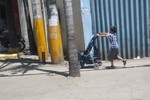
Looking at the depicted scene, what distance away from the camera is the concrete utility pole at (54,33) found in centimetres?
1190

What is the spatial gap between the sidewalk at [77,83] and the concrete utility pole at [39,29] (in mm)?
818

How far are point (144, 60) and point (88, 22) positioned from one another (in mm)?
2098

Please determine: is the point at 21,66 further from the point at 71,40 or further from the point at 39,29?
the point at 71,40

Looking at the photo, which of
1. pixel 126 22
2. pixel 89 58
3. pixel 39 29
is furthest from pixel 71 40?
pixel 39 29

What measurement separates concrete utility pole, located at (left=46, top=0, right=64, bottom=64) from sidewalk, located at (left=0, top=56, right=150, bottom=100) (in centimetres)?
34

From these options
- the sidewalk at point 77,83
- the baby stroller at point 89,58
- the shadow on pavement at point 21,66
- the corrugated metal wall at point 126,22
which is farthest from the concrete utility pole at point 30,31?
the baby stroller at point 89,58

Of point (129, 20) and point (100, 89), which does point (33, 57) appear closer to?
point (129, 20)

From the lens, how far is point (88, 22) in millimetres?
12359

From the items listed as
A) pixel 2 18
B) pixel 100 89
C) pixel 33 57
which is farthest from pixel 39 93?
pixel 2 18

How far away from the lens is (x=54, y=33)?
39.5ft

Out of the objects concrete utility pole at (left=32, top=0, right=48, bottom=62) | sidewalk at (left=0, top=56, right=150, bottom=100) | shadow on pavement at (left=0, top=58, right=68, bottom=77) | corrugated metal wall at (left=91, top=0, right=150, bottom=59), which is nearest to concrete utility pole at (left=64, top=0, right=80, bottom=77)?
sidewalk at (left=0, top=56, right=150, bottom=100)

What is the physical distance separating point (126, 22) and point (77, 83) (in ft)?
11.0

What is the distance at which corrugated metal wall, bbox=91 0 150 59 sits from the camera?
12.1 metres

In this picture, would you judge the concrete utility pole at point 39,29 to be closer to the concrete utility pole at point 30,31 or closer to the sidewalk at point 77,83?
the sidewalk at point 77,83
